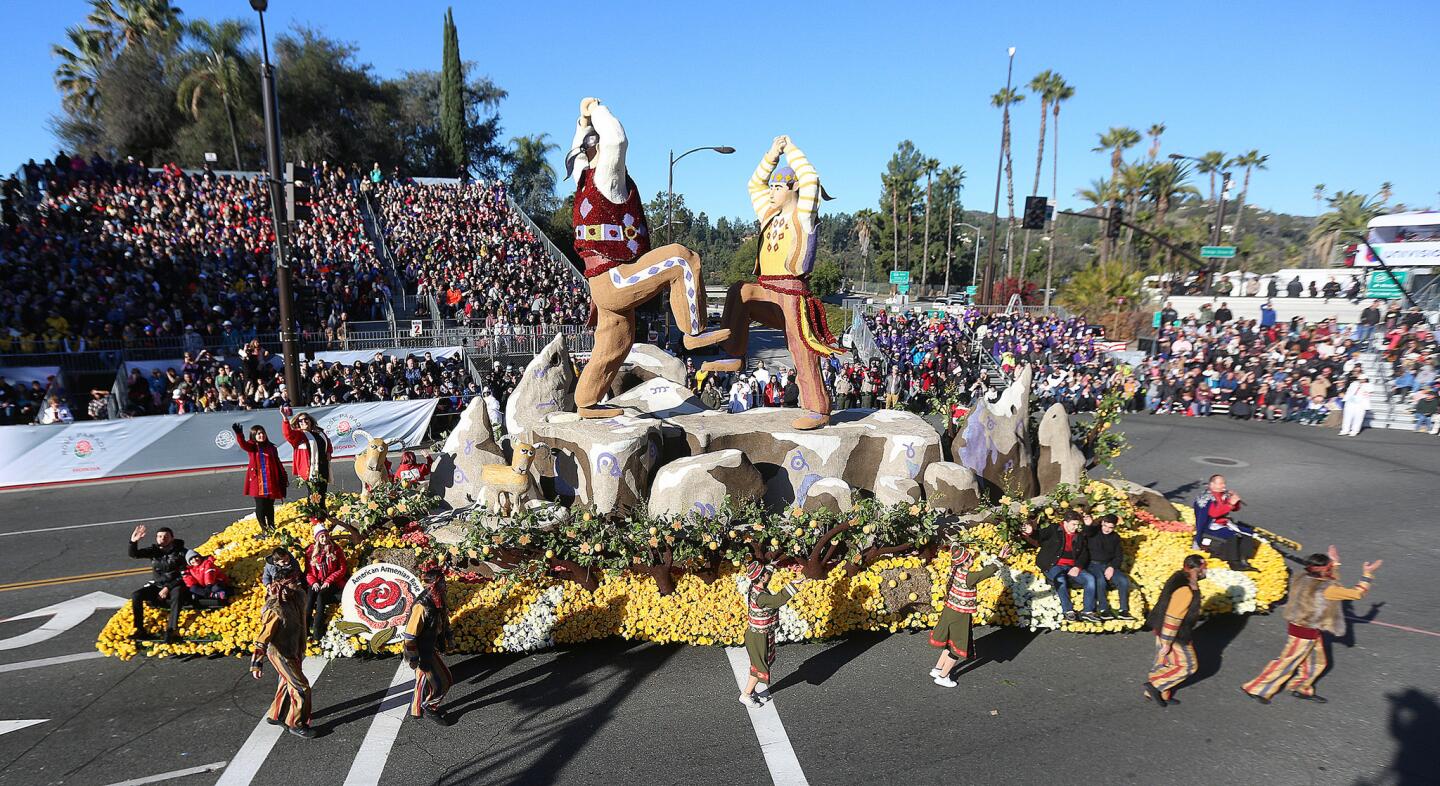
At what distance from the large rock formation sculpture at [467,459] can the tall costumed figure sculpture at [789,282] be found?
11.2 ft

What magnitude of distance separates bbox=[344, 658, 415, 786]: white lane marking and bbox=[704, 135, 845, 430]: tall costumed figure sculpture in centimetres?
575

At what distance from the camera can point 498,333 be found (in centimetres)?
2059

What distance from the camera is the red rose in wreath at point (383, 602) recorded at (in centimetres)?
697

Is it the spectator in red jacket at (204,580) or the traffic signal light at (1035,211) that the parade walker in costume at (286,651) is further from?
the traffic signal light at (1035,211)

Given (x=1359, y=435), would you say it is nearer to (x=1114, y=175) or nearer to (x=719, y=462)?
(x=719, y=462)

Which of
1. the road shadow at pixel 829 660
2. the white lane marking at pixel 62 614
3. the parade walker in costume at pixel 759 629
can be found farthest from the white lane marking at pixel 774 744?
the white lane marking at pixel 62 614

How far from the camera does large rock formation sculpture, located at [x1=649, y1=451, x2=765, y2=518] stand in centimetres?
938

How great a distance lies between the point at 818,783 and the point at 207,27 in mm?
47252

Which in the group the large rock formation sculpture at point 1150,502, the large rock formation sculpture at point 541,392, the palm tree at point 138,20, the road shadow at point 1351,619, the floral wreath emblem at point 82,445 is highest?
the palm tree at point 138,20

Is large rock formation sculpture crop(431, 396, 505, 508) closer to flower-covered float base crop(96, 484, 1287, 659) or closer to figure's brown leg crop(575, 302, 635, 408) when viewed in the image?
figure's brown leg crop(575, 302, 635, 408)

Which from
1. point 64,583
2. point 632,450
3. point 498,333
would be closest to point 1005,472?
point 632,450

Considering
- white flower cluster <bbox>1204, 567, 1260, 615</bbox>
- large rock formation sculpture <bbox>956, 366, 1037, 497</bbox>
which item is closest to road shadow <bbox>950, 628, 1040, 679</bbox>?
white flower cluster <bbox>1204, 567, 1260, 615</bbox>

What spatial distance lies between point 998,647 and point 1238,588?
3.08 m

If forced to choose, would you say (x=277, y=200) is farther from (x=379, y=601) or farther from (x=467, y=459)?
(x=379, y=601)
